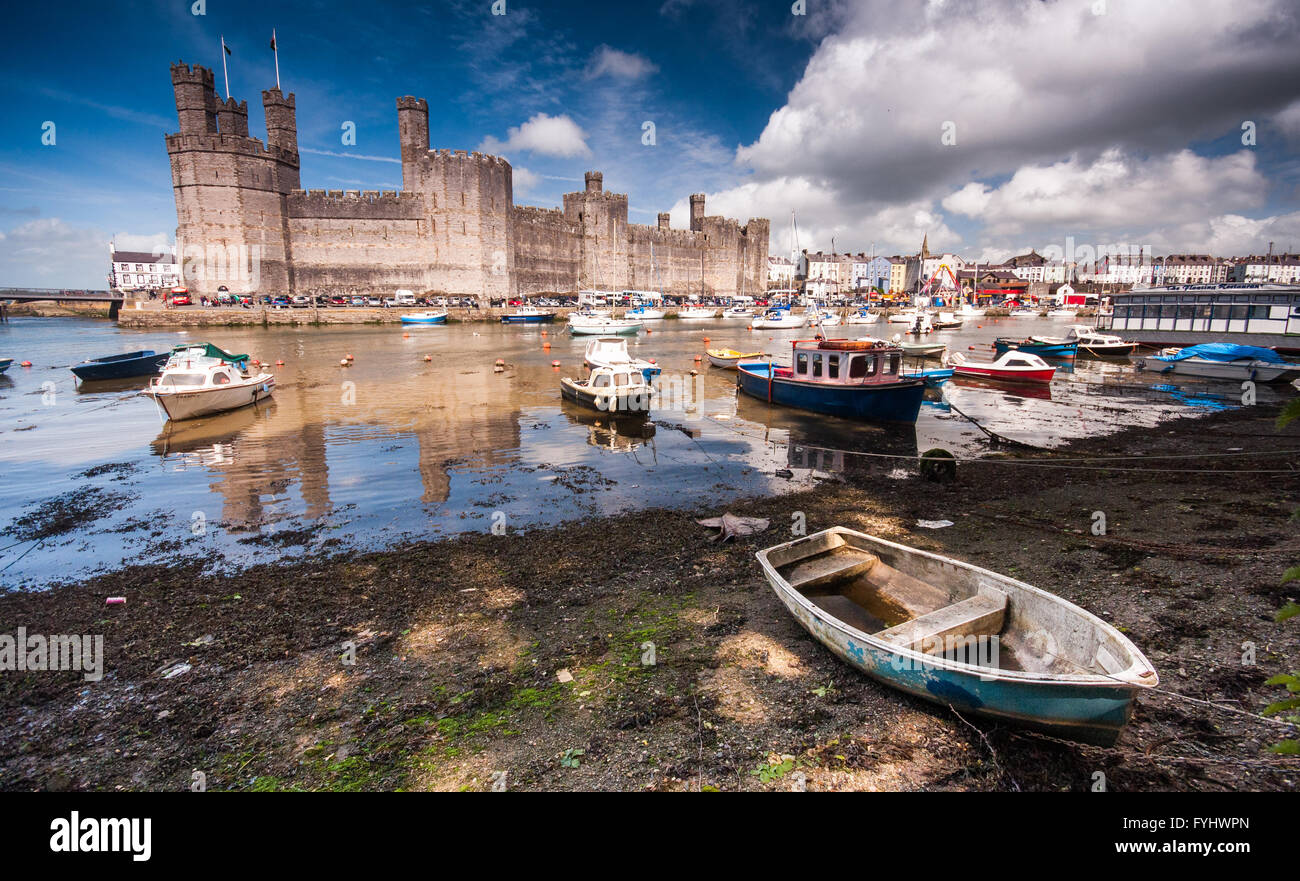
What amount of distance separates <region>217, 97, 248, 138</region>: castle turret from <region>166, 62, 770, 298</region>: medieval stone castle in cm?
8

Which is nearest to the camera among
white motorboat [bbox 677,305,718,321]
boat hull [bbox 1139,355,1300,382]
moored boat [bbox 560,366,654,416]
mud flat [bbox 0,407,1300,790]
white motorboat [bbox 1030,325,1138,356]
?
mud flat [bbox 0,407,1300,790]

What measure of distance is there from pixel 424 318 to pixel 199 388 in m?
37.4

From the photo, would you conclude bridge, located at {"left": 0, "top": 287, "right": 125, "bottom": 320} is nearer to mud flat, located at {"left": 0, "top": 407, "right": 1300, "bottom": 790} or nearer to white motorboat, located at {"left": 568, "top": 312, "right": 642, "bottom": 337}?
white motorboat, located at {"left": 568, "top": 312, "right": 642, "bottom": 337}

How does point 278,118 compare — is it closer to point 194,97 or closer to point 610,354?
point 194,97

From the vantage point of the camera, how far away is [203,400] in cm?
Answer: 1622

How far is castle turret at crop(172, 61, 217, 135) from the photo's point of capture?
49.8 metres

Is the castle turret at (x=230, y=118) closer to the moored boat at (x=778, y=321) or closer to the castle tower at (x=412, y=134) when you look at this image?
the castle tower at (x=412, y=134)

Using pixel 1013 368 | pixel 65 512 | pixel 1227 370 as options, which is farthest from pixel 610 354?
pixel 1227 370

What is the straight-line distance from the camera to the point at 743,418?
1716 centimetres

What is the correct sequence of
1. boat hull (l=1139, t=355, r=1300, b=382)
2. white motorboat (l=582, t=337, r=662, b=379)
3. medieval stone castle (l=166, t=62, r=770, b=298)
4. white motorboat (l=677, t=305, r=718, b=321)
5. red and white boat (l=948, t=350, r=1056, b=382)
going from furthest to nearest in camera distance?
white motorboat (l=677, t=305, r=718, b=321)
medieval stone castle (l=166, t=62, r=770, b=298)
red and white boat (l=948, t=350, r=1056, b=382)
white motorboat (l=582, t=337, r=662, b=379)
boat hull (l=1139, t=355, r=1300, b=382)

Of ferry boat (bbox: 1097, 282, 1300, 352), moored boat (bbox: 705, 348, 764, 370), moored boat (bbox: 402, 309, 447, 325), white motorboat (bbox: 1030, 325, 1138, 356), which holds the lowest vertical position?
moored boat (bbox: 705, 348, 764, 370)

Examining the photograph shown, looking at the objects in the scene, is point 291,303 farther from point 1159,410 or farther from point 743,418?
point 1159,410

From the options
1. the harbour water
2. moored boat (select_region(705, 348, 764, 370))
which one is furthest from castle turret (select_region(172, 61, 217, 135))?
moored boat (select_region(705, 348, 764, 370))
